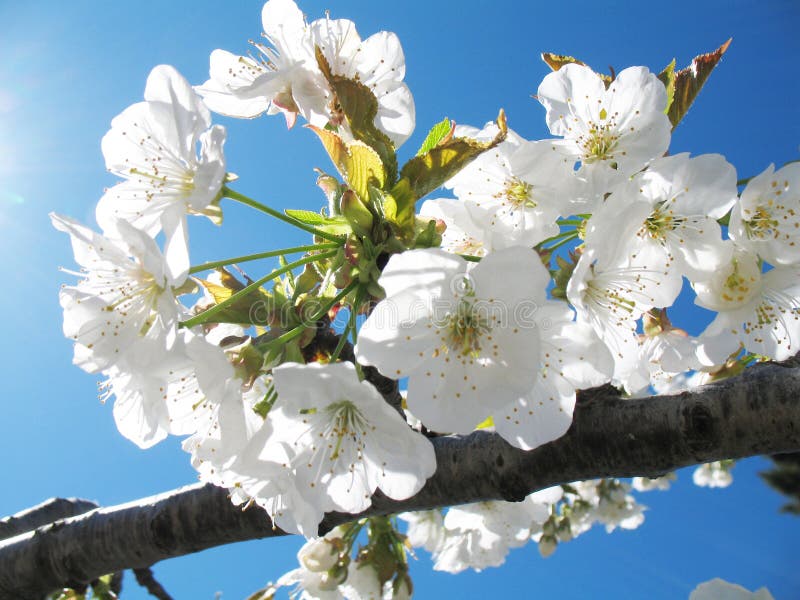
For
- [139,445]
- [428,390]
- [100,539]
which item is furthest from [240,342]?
[100,539]

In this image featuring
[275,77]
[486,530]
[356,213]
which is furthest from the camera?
[486,530]

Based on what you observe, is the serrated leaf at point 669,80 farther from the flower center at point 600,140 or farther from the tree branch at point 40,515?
the tree branch at point 40,515

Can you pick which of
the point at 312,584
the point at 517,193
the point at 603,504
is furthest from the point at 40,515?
the point at 603,504

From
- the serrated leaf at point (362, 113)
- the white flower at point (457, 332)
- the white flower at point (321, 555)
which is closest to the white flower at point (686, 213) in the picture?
the white flower at point (457, 332)

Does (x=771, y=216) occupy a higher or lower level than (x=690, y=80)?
lower

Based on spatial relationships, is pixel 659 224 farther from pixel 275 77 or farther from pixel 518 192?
pixel 275 77

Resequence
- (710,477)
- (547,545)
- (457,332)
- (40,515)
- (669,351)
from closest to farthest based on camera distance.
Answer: (457,332)
(669,351)
(40,515)
(547,545)
(710,477)
